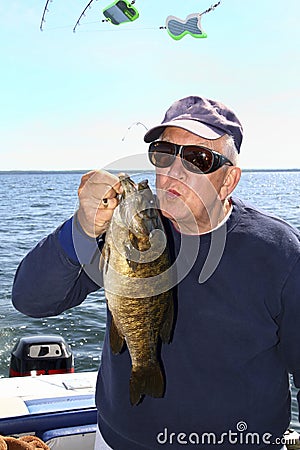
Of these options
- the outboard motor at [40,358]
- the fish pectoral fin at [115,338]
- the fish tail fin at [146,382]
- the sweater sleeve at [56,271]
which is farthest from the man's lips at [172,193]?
the outboard motor at [40,358]

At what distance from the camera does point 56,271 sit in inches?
89.7

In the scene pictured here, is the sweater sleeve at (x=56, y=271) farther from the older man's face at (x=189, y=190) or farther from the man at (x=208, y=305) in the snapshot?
the older man's face at (x=189, y=190)

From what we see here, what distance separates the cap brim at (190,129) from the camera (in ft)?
7.68

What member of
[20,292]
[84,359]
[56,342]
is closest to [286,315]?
[20,292]

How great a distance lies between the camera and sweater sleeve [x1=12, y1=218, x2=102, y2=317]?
221cm

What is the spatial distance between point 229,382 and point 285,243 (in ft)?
2.08

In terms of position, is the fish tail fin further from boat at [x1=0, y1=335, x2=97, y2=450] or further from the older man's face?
boat at [x1=0, y1=335, x2=97, y2=450]

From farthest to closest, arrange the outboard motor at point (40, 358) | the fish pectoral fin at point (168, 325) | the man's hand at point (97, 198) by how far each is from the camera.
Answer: the outboard motor at point (40, 358) → the fish pectoral fin at point (168, 325) → the man's hand at point (97, 198)

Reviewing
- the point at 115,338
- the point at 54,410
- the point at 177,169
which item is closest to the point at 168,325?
the point at 115,338

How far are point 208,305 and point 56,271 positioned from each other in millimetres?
656

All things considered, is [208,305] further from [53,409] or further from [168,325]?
[53,409]

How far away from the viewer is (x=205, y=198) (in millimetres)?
2395

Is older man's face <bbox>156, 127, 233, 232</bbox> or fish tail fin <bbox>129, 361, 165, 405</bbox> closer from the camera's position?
fish tail fin <bbox>129, 361, 165, 405</bbox>

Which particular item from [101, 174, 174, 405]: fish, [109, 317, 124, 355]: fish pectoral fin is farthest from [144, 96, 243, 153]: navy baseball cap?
[109, 317, 124, 355]: fish pectoral fin
